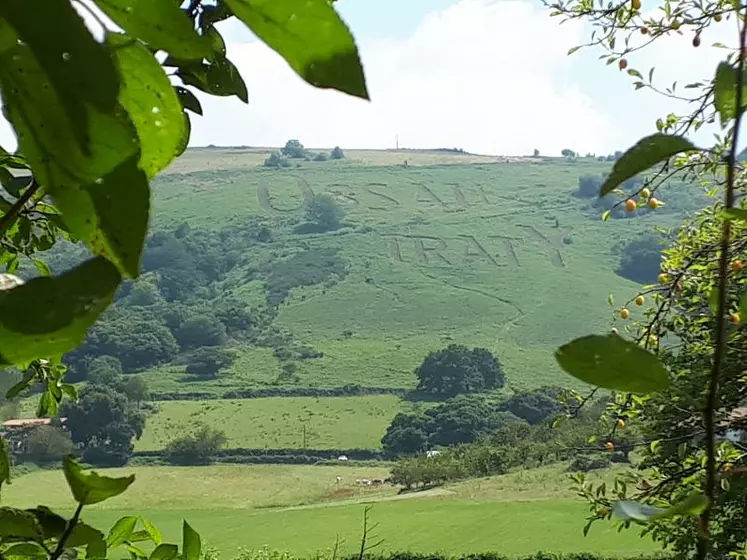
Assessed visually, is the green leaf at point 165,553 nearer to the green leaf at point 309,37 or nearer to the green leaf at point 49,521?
the green leaf at point 49,521

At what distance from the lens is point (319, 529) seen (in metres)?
14.3

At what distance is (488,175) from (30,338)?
34.9 metres

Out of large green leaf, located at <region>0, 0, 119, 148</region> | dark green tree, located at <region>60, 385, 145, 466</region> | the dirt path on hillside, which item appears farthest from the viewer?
dark green tree, located at <region>60, 385, 145, 466</region>

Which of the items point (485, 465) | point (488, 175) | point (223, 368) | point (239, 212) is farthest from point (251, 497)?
point (488, 175)

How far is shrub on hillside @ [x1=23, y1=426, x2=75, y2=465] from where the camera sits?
17234mm

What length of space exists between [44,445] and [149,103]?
1879 cm

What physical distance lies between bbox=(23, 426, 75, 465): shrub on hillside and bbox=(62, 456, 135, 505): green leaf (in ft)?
59.8

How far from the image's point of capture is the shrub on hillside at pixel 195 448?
18547 millimetres

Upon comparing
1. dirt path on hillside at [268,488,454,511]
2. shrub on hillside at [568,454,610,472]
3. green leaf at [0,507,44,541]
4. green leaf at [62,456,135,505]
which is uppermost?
green leaf at [62,456,135,505]

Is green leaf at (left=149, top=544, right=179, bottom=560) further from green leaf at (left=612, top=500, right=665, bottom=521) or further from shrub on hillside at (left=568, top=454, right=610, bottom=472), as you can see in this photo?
shrub on hillside at (left=568, top=454, right=610, bottom=472)

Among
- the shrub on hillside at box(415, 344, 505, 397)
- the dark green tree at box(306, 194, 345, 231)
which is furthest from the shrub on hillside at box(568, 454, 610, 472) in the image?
the dark green tree at box(306, 194, 345, 231)

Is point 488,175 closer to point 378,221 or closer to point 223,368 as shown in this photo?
point 378,221

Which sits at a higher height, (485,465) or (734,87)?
(734,87)

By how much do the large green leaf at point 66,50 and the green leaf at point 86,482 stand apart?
120 millimetres
